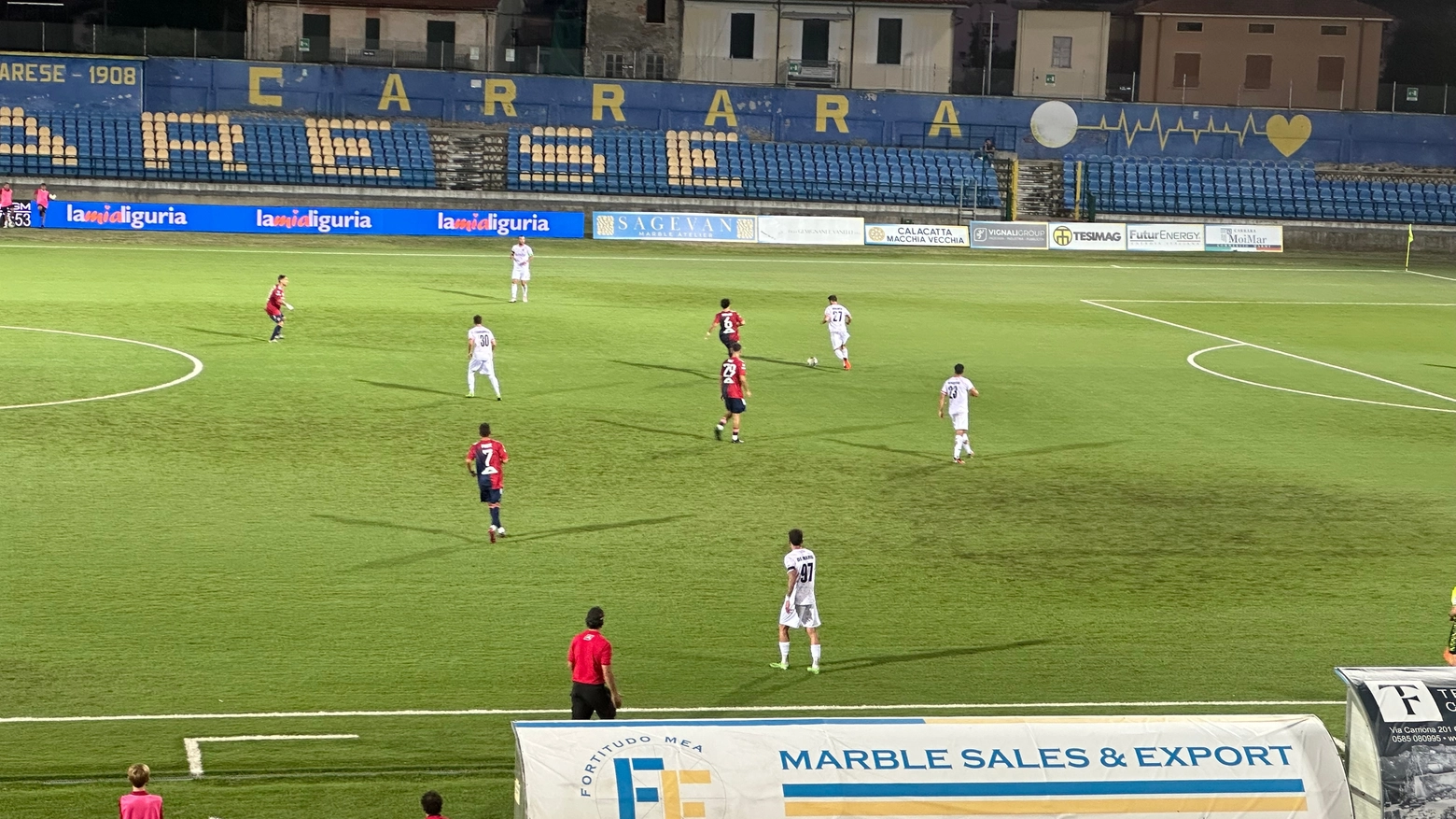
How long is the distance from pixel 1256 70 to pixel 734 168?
33.4 meters

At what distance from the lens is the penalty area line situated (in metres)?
15.3

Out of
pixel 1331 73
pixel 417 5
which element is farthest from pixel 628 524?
pixel 1331 73

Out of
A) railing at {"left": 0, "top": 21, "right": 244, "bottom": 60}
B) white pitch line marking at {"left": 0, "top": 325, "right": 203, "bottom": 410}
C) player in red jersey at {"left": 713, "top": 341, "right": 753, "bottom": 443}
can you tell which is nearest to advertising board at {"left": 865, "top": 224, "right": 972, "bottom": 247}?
railing at {"left": 0, "top": 21, "right": 244, "bottom": 60}

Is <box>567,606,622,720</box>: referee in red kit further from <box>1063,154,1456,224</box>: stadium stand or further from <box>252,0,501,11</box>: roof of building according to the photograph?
<box>252,0,501,11</box>: roof of building

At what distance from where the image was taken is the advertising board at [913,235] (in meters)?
67.1

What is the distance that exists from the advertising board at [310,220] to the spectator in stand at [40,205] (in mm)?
440

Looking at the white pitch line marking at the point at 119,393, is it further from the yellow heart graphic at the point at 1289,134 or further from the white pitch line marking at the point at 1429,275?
the yellow heart graphic at the point at 1289,134

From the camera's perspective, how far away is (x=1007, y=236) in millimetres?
67500

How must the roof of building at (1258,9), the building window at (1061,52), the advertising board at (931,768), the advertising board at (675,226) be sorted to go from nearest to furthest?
the advertising board at (931,768)
the advertising board at (675,226)
the building window at (1061,52)
the roof of building at (1258,9)

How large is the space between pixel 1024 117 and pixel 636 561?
2417 inches

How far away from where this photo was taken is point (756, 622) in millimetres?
19250

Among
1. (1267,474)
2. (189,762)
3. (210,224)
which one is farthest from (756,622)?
(210,224)

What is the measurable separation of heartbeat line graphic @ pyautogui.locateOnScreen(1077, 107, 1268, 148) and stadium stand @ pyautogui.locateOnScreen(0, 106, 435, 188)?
114ft

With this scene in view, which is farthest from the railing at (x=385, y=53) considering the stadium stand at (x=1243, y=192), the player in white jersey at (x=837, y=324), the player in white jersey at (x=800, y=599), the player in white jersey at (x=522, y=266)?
the player in white jersey at (x=800, y=599)
